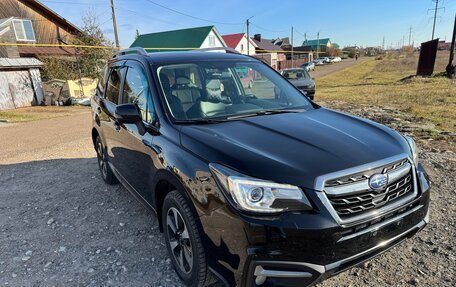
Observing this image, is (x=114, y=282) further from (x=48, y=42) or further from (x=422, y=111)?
(x=48, y=42)

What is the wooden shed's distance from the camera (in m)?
16.4

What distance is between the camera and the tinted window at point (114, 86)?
4.07 m

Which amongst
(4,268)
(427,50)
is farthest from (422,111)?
(427,50)

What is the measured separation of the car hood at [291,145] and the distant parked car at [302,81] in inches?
433

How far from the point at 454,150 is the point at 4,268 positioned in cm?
685

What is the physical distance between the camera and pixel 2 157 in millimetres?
7461

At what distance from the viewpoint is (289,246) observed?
1914 millimetres

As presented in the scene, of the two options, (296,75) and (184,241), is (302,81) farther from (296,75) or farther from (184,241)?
(184,241)

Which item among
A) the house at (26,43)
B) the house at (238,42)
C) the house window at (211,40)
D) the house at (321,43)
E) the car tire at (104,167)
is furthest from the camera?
the house at (321,43)

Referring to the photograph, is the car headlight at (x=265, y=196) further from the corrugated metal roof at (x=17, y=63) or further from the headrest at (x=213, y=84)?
the corrugated metal roof at (x=17, y=63)

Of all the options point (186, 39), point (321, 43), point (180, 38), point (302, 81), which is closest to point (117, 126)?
point (302, 81)

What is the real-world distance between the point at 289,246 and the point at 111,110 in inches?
120

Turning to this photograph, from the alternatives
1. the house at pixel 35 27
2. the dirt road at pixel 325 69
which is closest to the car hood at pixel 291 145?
the house at pixel 35 27

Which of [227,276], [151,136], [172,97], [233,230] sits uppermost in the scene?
[172,97]
